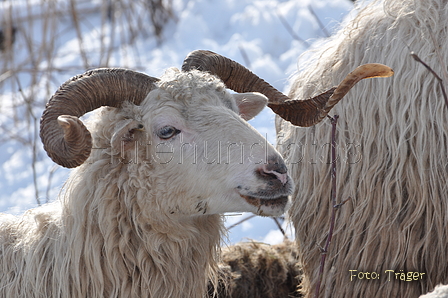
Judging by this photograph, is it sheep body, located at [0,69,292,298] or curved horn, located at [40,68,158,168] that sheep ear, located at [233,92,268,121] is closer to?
sheep body, located at [0,69,292,298]

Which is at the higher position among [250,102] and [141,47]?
[141,47]

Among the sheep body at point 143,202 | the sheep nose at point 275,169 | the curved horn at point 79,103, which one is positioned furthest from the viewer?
the sheep body at point 143,202

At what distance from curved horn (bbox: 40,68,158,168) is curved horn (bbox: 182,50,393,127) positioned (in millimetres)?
436

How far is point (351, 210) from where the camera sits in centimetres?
348

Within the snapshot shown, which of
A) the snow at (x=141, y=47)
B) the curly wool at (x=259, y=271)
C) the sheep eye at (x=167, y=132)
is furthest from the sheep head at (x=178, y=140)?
the snow at (x=141, y=47)

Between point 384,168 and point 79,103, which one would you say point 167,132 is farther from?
point 384,168

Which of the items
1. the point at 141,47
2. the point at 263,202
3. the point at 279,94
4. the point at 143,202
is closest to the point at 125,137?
the point at 143,202

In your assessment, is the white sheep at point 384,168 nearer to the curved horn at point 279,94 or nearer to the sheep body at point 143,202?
the curved horn at point 279,94

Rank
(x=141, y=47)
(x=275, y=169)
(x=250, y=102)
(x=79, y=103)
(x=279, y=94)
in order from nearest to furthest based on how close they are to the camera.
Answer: (x=275, y=169), (x=79, y=103), (x=250, y=102), (x=279, y=94), (x=141, y=47)

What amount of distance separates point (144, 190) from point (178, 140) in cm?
31

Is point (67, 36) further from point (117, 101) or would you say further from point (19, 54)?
point (117, 101)

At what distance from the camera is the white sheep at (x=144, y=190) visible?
276 cm

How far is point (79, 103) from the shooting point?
111 inches

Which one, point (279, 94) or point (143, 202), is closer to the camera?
point (143, 202)
